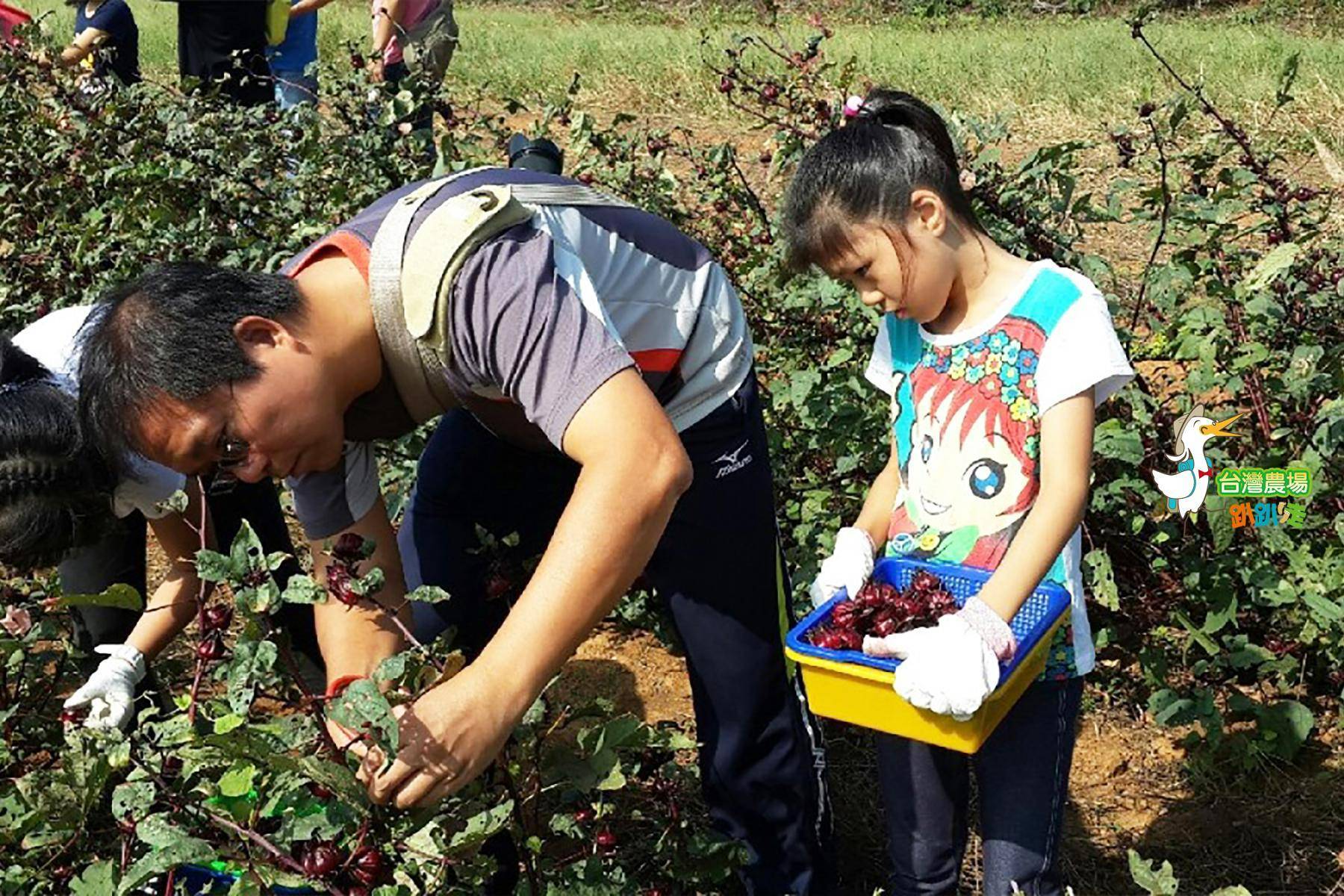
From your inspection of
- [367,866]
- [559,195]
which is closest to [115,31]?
[559,195]

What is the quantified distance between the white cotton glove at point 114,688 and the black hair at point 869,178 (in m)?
1.04

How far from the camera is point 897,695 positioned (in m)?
1.70

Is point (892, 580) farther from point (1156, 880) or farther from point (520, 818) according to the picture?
point (1156, 880)

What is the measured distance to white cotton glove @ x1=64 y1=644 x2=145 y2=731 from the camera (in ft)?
6.80

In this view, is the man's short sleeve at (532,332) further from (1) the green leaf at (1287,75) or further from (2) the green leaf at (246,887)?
(1) the green leaf at (1287,75)

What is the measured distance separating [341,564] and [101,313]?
410 millimetres

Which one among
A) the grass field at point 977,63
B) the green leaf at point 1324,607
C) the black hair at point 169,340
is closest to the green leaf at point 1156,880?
the black hair at point 169,340

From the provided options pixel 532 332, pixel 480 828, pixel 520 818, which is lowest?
pixel 520 818

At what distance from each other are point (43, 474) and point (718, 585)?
2.93ft

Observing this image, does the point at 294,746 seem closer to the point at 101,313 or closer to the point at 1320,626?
the point at 101,313

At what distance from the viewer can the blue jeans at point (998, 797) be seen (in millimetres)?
1898

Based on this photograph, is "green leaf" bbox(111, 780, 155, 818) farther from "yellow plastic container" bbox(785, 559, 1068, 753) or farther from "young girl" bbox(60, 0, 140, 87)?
"young girl" bbox(60, 0, 140, 87)

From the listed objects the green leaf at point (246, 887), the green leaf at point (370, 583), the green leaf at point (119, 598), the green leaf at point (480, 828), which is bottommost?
the green leaf at point (246, 887)

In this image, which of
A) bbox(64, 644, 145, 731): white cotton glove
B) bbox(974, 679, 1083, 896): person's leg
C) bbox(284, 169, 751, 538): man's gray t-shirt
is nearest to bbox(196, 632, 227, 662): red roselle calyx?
bbox(284, 169, 751, 538): man's gray t-shirt
